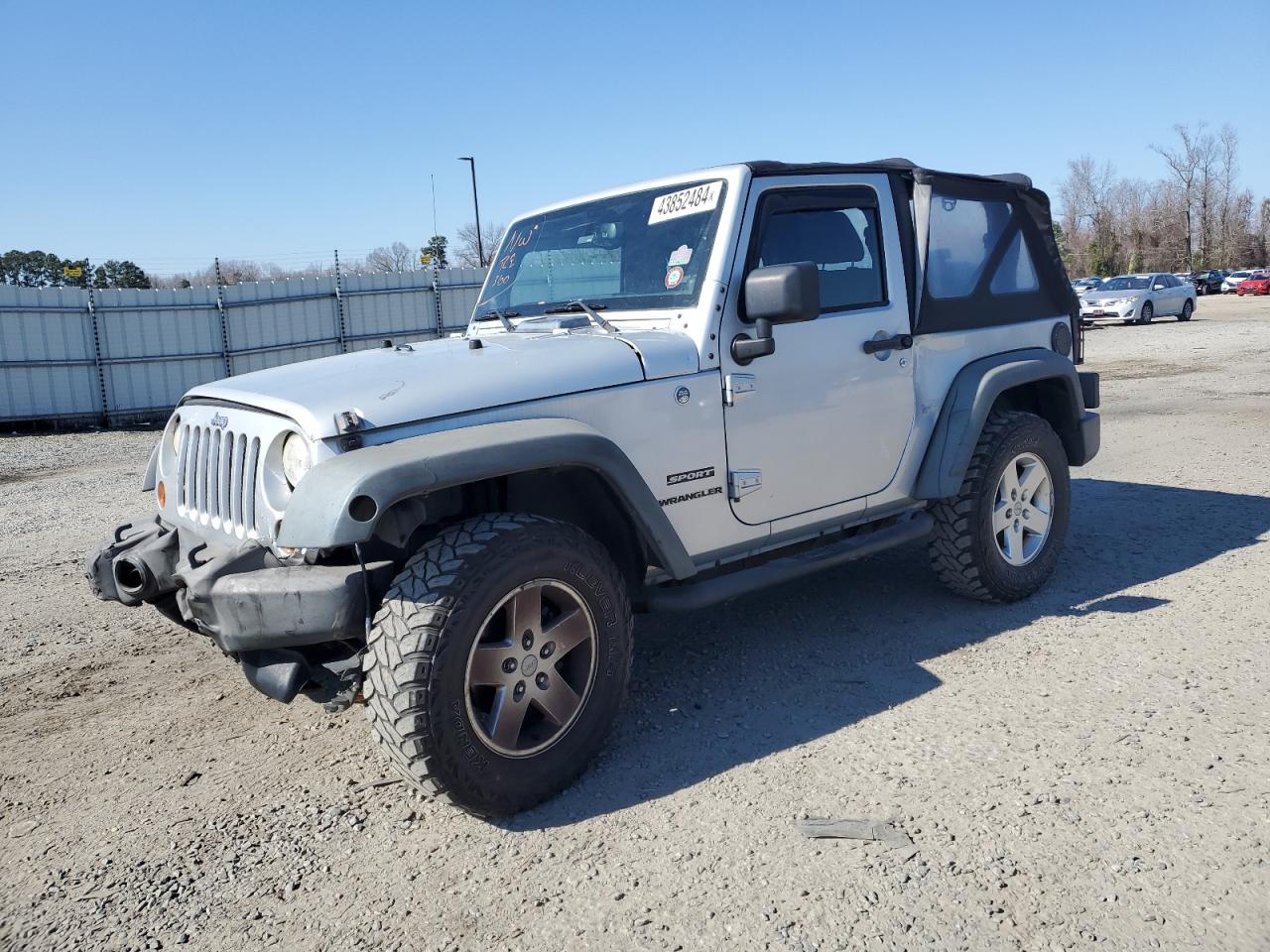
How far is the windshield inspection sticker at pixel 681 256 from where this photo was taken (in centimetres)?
385

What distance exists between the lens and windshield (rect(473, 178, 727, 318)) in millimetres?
3854

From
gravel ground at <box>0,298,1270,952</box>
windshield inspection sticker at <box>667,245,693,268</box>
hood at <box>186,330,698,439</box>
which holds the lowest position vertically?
gravel ground at <box>0,298,1270,952</box>

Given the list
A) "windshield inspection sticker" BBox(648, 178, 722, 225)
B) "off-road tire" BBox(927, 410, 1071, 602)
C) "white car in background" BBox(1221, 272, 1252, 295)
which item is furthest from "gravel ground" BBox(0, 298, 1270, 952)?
"white car in background" BBox(1221, 272, 1252, 295)

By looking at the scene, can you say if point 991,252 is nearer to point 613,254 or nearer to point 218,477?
point 613,254

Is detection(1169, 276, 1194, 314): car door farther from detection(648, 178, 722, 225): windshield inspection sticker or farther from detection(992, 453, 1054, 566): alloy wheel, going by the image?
detection(648, 178, 722, 225): windshield inspection sticker

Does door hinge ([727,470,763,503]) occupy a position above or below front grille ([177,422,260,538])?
below

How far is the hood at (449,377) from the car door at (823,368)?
0.39 metres

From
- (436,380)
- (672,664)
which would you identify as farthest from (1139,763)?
(436,380)

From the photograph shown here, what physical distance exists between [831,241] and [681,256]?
779 millimetres

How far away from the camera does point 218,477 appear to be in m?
3.36

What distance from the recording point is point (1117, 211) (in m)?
87.5

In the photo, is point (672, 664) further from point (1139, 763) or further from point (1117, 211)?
point (1117, 211)

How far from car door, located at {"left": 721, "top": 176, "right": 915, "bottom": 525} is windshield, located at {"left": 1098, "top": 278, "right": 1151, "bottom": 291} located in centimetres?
2886

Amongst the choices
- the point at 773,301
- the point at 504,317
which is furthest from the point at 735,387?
the point at 504,317
